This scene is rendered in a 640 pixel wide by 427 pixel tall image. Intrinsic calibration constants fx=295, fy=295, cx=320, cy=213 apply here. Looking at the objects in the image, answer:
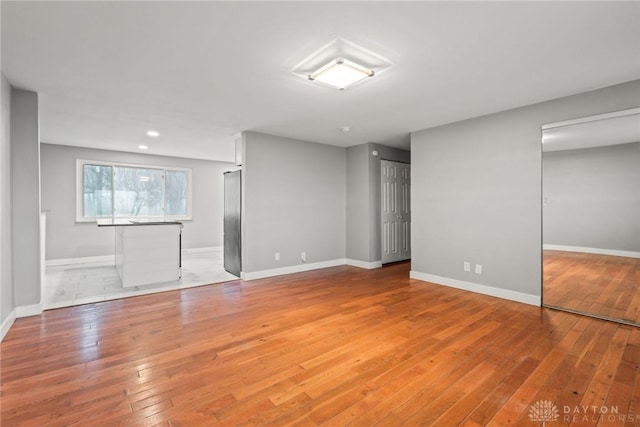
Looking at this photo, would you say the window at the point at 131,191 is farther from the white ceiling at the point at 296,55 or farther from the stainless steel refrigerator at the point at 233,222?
the white ceiling at the point at 296,55

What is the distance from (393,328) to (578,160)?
2888mm

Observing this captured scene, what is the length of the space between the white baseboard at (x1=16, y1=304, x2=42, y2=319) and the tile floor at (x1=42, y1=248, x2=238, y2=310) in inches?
8.8

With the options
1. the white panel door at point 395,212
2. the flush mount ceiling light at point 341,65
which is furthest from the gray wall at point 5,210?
the white panel door at point 395,212

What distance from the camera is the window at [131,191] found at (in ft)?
21.2

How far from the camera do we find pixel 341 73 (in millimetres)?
2654

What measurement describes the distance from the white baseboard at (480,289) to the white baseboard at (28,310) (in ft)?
16.4

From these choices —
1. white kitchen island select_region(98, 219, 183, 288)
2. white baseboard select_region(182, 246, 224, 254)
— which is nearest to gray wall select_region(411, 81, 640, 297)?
white kitchen island select_region(98, 219, 183, 288)

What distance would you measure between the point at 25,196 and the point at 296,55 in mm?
3294

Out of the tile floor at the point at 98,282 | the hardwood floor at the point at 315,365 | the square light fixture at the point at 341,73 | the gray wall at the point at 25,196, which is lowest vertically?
the hardwood floor at the point at 315,365

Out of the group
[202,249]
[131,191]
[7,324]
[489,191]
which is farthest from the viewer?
[202,249]

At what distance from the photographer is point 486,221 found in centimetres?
406

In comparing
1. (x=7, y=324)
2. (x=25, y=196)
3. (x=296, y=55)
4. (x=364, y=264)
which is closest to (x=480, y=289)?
(x=364, y=264)

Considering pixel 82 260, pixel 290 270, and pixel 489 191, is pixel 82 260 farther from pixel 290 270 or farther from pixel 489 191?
pixel 489 191

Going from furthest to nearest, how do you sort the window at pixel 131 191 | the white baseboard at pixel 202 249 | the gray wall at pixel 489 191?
the white baseboard at pixel 202 249
the window at pixel 131 191
the gray wall at pixel 489 191
